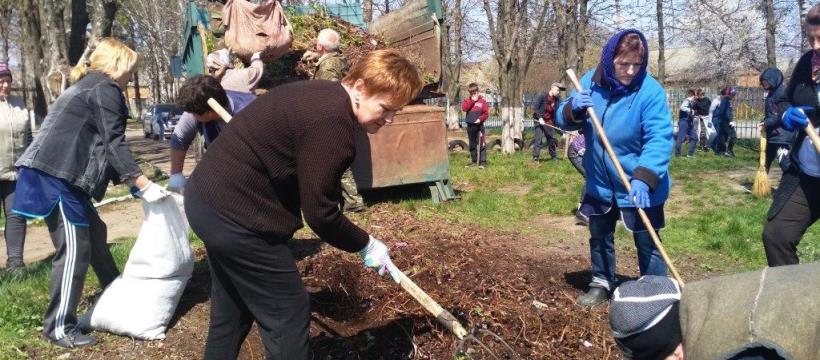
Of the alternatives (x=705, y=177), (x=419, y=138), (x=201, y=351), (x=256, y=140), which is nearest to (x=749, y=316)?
(x=256, y=140)

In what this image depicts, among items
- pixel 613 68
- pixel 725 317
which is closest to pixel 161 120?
pixel 613 68

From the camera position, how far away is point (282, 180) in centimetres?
247

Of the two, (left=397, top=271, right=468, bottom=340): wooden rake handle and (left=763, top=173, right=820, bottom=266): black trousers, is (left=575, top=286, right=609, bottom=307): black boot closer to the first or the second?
(left=763, top=173, right=820, bottom=266): black trousers

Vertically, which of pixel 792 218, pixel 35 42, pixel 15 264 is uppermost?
pixel 35 42

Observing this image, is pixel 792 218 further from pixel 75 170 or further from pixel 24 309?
pixel 24 309

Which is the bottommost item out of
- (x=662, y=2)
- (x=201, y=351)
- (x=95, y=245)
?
(x=201, y=351)

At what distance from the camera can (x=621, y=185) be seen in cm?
382

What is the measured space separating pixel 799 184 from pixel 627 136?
0.91 metres

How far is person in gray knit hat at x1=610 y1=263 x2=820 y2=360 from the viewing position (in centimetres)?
165

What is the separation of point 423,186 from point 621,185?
493 cm

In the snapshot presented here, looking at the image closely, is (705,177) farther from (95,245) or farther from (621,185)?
(95,245)

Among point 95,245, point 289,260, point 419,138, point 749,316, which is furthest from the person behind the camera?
point 419,138

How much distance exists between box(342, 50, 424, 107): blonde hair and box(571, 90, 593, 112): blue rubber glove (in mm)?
1555

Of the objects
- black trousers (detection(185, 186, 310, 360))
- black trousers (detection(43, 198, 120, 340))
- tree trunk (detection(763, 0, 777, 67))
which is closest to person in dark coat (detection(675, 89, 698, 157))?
tree trunk (detection(763, 0, 777, 67))
